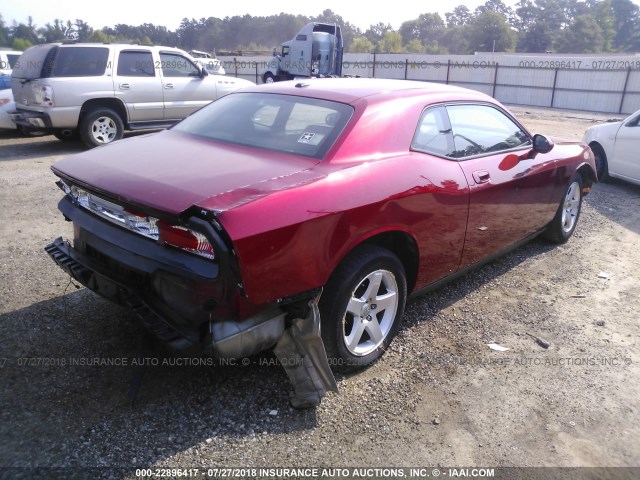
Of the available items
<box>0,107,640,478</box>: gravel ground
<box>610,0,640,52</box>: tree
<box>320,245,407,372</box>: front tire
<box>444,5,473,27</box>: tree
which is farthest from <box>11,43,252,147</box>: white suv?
<box>444,5,473,27</box>: tree

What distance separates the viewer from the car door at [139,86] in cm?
962

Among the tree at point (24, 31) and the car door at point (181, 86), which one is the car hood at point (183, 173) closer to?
the car door at point (181, 86)

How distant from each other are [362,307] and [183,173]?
129cm

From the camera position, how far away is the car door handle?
3.81m

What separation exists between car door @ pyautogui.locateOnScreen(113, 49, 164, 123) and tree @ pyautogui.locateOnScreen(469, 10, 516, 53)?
249 feet

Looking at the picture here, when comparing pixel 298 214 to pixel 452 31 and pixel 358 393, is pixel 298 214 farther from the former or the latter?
pixel 452 31

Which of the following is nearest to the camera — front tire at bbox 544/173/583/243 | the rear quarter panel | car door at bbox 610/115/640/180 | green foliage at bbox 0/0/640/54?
the rear quarter panel

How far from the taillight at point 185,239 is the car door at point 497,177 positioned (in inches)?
80.2

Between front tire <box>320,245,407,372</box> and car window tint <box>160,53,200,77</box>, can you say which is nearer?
front tire <box>320,245,407,372</box>

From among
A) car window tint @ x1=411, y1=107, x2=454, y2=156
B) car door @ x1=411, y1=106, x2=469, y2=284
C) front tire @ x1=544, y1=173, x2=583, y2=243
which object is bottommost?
front tire @ x1=544, y1=173, x2=583, y2=243

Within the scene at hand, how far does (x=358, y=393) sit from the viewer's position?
3.07 m

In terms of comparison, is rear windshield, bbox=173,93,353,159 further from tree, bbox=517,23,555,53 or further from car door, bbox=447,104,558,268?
tree, bbox=517,23,555,53

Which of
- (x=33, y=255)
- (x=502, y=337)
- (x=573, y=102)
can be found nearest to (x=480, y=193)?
(x=502, y=337)

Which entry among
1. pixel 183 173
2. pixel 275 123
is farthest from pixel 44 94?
pixel 183 173
